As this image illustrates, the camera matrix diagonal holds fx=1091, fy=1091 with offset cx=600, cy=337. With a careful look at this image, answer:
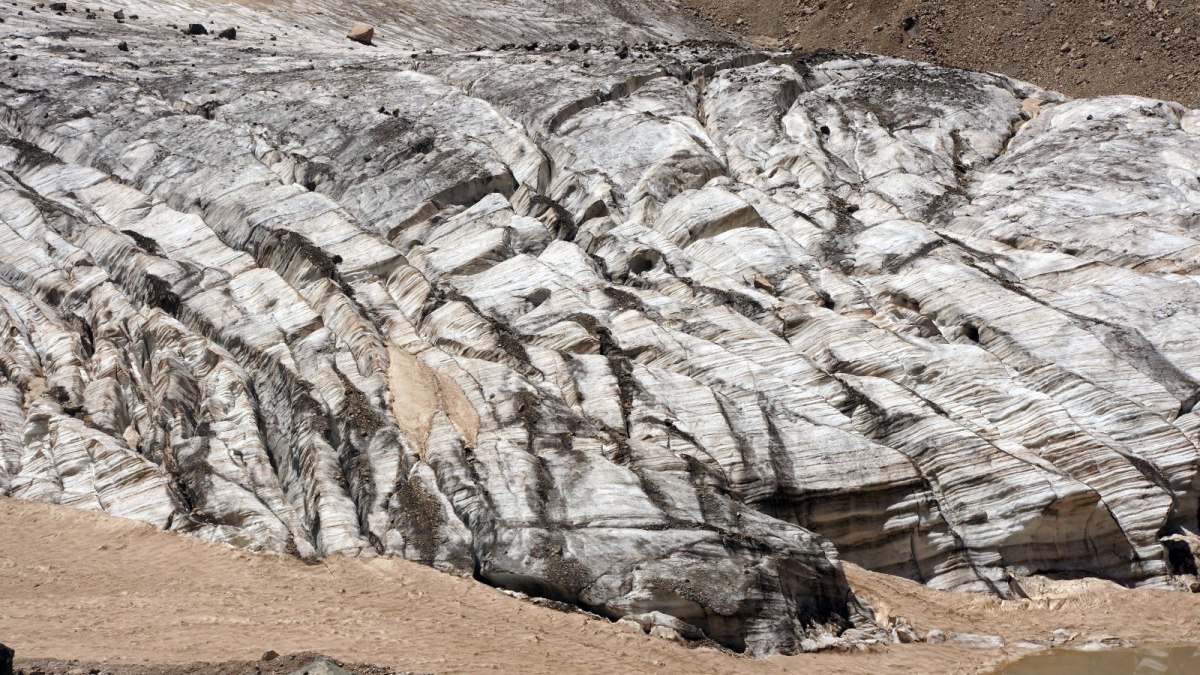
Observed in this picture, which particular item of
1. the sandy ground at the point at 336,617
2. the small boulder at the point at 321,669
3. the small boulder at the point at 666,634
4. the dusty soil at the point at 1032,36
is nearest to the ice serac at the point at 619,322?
the small boulder at the point at 666,634

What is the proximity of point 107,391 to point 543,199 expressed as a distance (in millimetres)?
13131

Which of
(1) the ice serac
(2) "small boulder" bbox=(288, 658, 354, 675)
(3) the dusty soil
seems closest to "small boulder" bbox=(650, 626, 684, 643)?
(1) the ice serac

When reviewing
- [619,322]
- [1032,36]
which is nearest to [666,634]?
[619,322]

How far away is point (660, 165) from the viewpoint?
32.7 metres

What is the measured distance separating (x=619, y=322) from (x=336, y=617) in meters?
10.9

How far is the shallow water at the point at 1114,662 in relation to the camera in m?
19.6

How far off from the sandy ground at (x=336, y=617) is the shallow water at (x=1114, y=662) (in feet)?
1.31

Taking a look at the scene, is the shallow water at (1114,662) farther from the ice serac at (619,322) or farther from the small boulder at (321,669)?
the small boulder at (321,669)

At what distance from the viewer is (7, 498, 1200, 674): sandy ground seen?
1706cm

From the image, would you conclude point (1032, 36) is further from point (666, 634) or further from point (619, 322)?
point (666, 634)

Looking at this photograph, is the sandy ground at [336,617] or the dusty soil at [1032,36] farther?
the dusty soil at [1032,36]

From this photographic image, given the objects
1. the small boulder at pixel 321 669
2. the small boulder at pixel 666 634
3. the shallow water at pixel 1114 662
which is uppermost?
the shallow water at pixel 1114 662

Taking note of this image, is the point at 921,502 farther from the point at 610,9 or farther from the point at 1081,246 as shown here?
the point at 610,9

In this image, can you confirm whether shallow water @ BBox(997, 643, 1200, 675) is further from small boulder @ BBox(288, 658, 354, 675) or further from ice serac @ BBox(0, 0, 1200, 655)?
small boulder @ BBox(288, 658, 354, 675)
